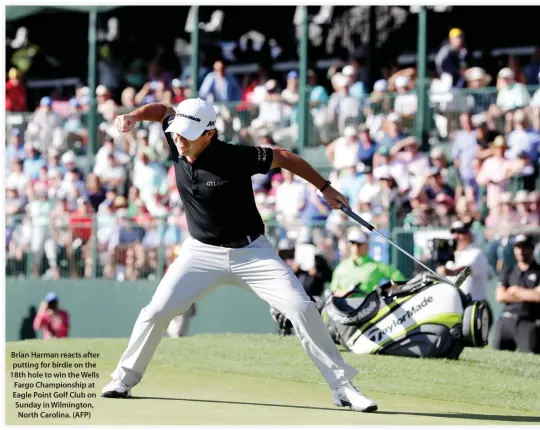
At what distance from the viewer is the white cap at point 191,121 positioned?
325 inches

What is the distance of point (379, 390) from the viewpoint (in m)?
9.74

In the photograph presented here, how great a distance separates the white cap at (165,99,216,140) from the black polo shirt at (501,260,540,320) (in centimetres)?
609

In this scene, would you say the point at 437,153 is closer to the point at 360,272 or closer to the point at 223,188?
the point at 360,272

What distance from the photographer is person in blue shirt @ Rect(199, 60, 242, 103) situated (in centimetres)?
2116

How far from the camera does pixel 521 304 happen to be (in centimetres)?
1352

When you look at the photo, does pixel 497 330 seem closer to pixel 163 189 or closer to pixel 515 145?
pixel 515 145

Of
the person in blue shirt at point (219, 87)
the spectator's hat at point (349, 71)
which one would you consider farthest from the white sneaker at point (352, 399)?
the person in blue shirt at point (219, 87)

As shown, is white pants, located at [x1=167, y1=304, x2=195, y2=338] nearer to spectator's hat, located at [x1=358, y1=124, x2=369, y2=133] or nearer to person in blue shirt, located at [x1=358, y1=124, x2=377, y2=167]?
person in blue shirt, located at [x1=358, y1=124, x2=377, y2=167]

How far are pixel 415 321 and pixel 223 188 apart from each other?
13.1 feet

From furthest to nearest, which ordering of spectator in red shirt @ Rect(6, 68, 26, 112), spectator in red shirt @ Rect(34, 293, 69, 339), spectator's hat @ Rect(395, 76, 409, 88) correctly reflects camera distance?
spectator in red shirt @ Rect(6, 68, 26, 112)
spectator's hat @ Rect(395, 76, 409, 88)
spectator in red shirt @ Rect(34, 293, 69, 339)

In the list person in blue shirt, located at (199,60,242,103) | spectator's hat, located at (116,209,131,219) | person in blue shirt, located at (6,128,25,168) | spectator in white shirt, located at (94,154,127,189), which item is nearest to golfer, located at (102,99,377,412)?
spectator's hat, located at (116,209,131,219)

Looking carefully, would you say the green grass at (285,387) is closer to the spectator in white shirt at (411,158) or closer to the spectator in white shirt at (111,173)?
the spectator in white shirt at (411,158)

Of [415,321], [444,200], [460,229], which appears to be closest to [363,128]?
[444,200]

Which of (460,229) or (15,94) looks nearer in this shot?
(460,229)
